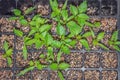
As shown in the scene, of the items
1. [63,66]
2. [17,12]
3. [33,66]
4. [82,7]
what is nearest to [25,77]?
[33,66]

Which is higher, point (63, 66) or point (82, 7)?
point (82, 7)

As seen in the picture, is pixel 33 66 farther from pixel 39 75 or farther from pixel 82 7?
pixel 82 7

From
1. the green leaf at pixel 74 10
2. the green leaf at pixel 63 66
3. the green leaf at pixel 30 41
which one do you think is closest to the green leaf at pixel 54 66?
the green leaf at pixel 63 66

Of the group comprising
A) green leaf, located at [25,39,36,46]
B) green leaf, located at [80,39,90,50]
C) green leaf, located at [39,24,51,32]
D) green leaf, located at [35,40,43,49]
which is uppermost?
green leaf, located at [39,24,51,32]

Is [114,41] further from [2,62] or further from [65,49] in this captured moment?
[2,62]

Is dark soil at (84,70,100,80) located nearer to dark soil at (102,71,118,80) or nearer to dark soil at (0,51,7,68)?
dark soil at (102,71,118,80)

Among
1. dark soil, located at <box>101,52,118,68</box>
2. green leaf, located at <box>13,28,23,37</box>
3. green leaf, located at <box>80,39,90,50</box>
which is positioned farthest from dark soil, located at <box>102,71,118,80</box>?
green leaf, located at <box>13,28,23,37</box>

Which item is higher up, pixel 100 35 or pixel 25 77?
pixel 100 35

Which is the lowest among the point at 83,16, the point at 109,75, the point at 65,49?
the point at 109,75

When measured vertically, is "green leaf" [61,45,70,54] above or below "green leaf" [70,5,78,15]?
below

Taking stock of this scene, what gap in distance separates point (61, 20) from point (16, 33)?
192 mm

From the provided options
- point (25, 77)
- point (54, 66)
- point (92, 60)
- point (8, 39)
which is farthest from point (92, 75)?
point (8, 39)

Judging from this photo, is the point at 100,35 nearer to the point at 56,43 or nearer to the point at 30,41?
the point at 56,43

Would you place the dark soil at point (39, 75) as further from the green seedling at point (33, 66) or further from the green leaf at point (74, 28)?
the green leaf at point (74, 28)
